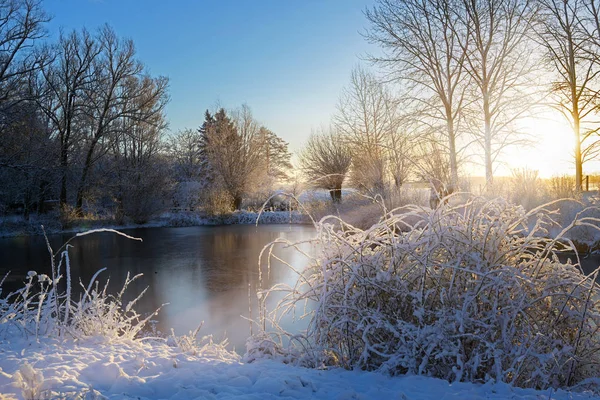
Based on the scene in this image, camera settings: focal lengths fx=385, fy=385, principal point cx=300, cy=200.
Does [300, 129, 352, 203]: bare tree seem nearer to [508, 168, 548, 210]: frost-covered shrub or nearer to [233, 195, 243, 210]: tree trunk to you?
[233, 195, 243, 210]: tree trunk

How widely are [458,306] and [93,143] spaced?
75.9 ft

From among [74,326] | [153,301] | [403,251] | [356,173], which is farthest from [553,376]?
[356,173]

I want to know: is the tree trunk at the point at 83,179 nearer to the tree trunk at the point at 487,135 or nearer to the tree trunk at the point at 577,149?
the tree trunk at the point at 487,135

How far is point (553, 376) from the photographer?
7.93 ft

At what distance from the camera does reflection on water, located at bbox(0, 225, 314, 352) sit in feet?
18.9

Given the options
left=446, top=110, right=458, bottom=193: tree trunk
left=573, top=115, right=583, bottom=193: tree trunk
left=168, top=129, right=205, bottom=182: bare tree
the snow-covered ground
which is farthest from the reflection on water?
left=168, top=129, right=205, bottom=182: bare tree

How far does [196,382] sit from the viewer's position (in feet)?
7.06

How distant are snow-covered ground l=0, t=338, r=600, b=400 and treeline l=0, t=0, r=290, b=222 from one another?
50.4 feet

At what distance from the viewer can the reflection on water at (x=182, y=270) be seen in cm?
575

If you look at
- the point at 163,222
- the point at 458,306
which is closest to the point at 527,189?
the point at 458,306

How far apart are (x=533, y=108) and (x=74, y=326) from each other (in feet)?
47.9

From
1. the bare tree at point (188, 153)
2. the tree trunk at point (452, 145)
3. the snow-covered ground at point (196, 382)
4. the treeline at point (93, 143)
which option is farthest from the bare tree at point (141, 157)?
the snow-covered ground at point (196, 382)

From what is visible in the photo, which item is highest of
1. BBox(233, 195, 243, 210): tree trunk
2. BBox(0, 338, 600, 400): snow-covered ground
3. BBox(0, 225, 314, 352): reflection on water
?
BBox(233, 195, 243, 210): tree trunk

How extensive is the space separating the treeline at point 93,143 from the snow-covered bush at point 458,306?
52.7 ft
